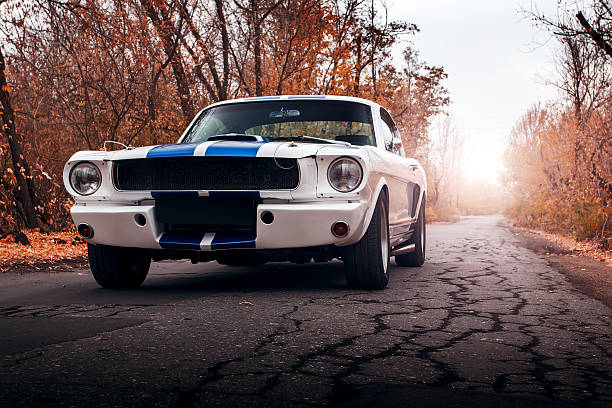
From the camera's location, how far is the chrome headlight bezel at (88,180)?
4.98 m

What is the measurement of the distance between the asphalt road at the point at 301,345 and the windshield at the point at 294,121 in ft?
4.35

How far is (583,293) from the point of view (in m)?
5.52

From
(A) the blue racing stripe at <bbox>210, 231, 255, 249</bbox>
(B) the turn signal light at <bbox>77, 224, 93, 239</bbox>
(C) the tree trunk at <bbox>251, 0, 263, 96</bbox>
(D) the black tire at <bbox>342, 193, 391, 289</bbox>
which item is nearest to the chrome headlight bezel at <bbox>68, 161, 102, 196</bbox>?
(B) the turn signal light at <bbox>77, 224, 93, 239</bbox>

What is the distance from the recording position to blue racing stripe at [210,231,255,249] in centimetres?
460

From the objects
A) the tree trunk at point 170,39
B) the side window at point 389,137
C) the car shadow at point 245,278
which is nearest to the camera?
the car shadow at point 245,278

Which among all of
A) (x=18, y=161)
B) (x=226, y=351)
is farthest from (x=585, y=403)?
(x=18, y=161)

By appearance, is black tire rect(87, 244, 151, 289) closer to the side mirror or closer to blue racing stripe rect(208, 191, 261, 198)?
blue racing stripe rect(208, 191, 261, 198)

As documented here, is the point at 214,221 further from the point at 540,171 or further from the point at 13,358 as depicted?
the point at 540,171

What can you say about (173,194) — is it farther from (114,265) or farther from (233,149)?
(114,265)

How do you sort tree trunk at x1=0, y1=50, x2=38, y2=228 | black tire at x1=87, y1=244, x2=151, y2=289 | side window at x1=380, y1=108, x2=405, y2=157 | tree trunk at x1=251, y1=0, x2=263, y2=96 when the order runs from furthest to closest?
tree trunk at x1=251, y1=0, x2=263, y2=96 → tree trunk at x1=0, y1=50, x2=38, y2=228 → side window at x1=380, y1=108, x2=405, y2=157 → black tire at x1=87, y1=244, x2=151, y2=289

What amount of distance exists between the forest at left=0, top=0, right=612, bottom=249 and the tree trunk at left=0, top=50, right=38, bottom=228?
2 cm

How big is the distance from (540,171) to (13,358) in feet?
69.4

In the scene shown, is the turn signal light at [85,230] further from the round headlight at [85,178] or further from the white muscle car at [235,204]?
the round headlight at [85,178]

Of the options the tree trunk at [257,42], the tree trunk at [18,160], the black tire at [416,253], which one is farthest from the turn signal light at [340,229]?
the tree trunk at [257,42]
